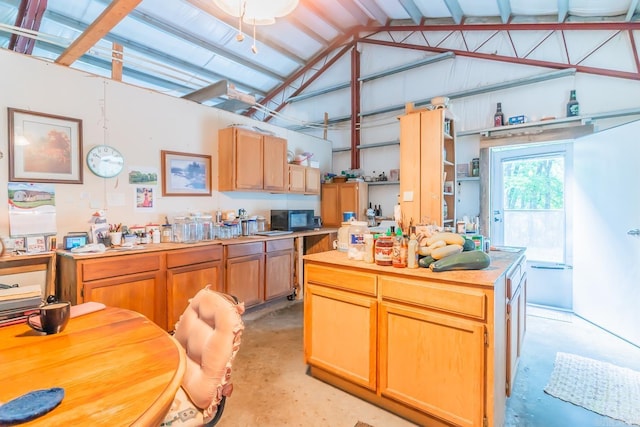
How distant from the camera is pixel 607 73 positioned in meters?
3.46

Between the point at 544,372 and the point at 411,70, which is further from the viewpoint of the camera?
the point at 411,70

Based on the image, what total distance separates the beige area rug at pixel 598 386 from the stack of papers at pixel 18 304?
3.24m

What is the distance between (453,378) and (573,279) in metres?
3.12

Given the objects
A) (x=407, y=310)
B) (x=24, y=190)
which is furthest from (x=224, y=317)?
(x=24, y=190)

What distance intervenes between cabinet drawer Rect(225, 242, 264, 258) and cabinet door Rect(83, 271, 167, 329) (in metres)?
0.76

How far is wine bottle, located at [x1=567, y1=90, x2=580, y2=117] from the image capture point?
11.9 feet

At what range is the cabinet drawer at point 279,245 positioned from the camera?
13.1ft

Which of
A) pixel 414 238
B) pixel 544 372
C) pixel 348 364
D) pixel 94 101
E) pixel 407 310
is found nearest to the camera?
pixel 407 310

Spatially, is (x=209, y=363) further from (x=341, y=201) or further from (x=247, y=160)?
(x=341, y=201)

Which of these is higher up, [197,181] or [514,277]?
[197,181]

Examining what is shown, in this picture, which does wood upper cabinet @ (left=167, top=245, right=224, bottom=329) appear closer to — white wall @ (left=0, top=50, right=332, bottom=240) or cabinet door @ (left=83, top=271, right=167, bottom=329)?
cabinet door @ (left=83, top=271, right=167, bottom=329)

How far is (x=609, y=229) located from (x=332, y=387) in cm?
328

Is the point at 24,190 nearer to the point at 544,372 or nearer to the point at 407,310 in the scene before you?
the point at 407,310

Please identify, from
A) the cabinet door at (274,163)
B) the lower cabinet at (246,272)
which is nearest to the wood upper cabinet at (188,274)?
the lower cabinet at (246,272)
